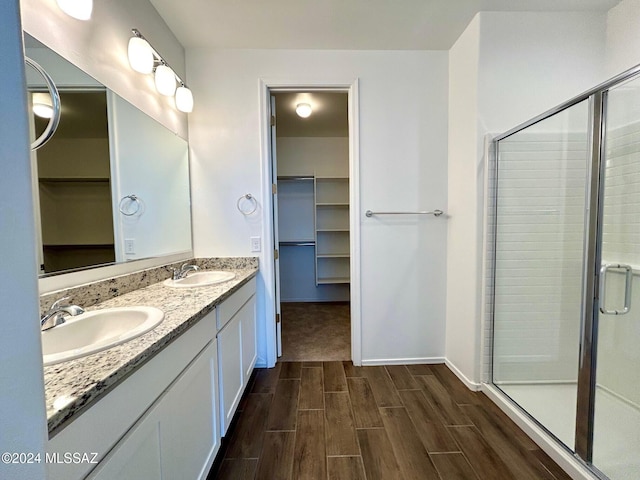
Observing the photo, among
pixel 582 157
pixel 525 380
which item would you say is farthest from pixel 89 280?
pixel 582 157

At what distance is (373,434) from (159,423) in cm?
118

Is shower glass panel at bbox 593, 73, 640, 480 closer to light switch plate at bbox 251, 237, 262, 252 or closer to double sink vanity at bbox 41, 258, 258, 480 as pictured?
double sink vanity at bbox 41, 258, 258, 480

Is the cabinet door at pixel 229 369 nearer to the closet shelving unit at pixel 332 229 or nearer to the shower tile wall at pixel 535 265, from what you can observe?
the shower tile wall at pixel 535 265

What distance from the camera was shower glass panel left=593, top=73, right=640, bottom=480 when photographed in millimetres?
1428

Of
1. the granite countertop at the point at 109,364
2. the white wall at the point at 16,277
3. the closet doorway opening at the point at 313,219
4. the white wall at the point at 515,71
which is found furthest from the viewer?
the closet doorway opening at the point at 313,219

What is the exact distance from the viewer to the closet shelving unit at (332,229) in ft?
13.0

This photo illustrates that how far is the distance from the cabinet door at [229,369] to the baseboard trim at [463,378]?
160 cm

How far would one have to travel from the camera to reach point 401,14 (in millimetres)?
1771

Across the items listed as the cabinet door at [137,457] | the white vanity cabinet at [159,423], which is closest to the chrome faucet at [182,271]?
the white vanity cabinet at [159,423]

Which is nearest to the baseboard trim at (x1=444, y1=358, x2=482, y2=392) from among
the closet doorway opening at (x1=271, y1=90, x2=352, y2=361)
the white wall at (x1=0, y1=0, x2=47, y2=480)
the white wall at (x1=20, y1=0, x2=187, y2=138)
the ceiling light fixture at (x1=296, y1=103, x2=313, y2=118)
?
the closet doorway opening at (x1=271, y1=90, x2=352, y2=361)

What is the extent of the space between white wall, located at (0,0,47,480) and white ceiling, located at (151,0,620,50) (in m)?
1.80

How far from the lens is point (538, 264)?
5.95 feet

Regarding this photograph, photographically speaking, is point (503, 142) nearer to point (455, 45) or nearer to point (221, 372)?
point (455, 45)

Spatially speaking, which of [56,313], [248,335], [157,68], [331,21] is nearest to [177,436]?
[56,313]
